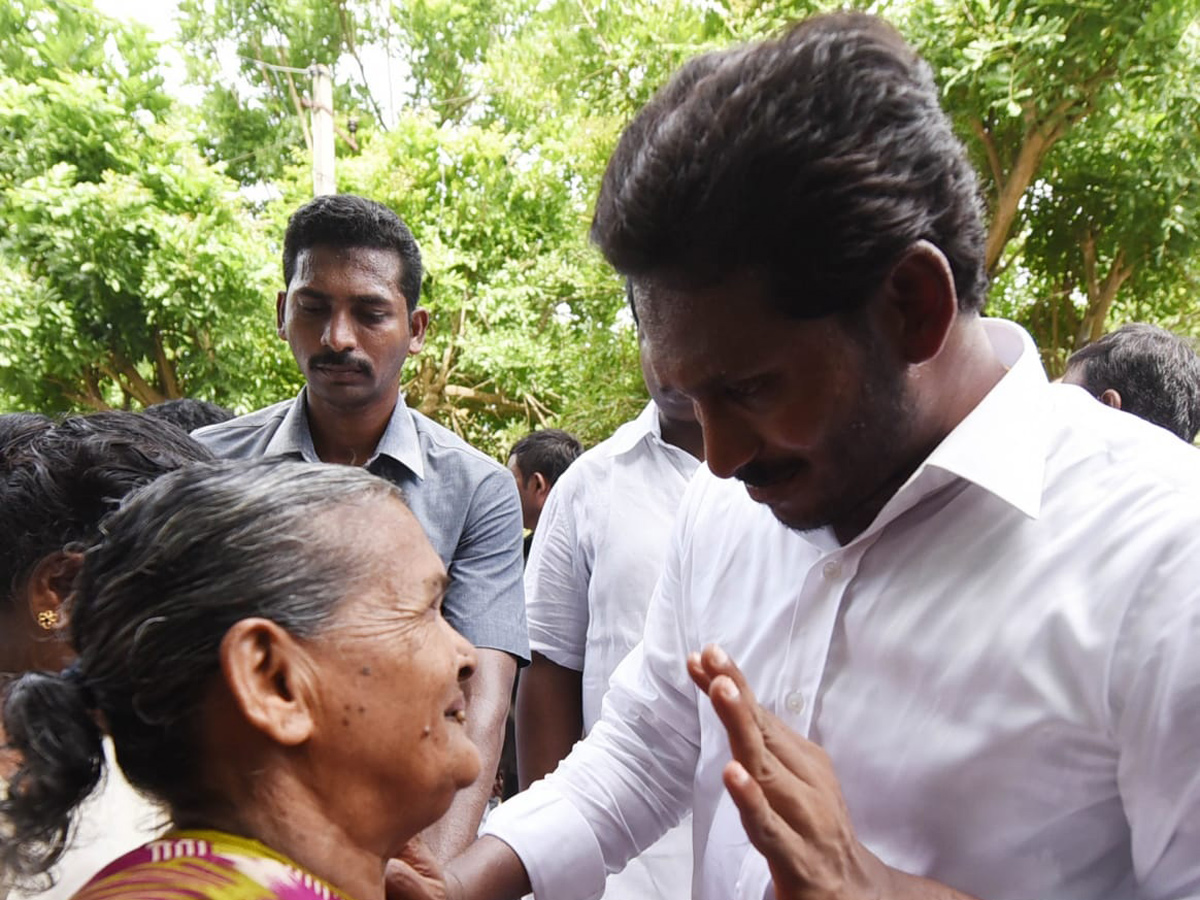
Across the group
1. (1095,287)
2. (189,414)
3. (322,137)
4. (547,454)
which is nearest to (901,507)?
(189,414)

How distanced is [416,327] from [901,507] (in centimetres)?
220

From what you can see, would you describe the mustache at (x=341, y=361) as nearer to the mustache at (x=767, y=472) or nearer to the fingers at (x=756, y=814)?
the mustache at (x=767, y=472)

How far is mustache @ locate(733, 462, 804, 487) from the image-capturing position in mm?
1559

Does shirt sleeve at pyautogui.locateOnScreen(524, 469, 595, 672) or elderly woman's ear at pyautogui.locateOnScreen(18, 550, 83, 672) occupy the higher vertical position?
elderly woman's ear at pyautogui.locateOnScreen(18, 550, 83, 672)

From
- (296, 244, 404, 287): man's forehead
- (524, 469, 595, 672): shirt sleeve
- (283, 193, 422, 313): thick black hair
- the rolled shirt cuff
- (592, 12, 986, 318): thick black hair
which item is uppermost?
(592, 12, 986, 318): thick black hair

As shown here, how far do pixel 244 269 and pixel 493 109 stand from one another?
730 cm

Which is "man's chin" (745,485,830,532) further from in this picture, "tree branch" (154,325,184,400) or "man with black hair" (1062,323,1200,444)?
"tree branch" (154,325,184,400)

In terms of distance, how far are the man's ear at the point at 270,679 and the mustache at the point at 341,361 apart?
1708 millimetres

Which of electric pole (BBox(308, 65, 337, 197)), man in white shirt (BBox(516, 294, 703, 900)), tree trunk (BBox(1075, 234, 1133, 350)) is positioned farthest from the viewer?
electric pole (BBox(308, 65, 337, 197))

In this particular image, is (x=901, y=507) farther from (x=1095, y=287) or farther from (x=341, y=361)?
(x=1095, y=287)

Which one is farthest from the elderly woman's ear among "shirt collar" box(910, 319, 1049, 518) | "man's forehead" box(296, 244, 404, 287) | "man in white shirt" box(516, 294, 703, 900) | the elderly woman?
"man in white shirt" box(516, 294, 703, 900)

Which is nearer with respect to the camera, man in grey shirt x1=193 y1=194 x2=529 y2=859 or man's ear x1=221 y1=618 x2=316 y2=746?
man's ear x1=221 y1=618 x2=316 y2=746

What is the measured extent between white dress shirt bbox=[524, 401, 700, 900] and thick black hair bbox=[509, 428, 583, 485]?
248 cm

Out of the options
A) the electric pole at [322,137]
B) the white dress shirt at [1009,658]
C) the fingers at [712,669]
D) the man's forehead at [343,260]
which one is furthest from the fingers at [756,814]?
the electric pole at [322,137]
